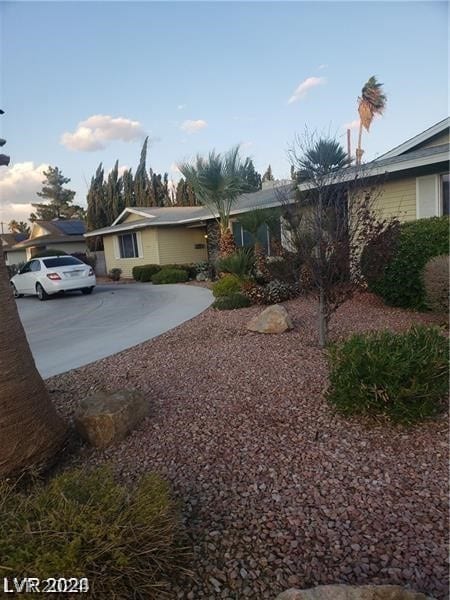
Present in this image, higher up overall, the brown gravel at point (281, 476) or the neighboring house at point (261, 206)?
the neighboring house at point (261, 206)

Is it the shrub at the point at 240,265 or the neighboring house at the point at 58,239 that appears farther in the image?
the neighboring house at the point at 58,239

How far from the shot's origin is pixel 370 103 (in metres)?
34.9

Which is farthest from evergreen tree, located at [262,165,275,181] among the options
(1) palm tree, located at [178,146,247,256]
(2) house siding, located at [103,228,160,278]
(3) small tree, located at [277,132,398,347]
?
(3) small tree, located at [277,132,398,347]

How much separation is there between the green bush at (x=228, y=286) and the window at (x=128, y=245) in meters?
12.6

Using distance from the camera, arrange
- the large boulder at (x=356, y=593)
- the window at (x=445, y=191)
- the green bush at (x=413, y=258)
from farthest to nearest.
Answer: the window at (x=445, y=191), the green bush at (x=413, y=258), the large boulder at (x=356, y=593)

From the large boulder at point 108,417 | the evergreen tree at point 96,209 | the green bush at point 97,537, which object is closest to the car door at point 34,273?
the large boulder at point 108,417

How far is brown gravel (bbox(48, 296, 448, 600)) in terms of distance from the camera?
2.15m

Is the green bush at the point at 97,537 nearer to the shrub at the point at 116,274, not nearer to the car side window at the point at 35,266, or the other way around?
the car side window at the point at 35,266

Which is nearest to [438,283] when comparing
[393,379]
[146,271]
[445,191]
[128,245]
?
[393,379]

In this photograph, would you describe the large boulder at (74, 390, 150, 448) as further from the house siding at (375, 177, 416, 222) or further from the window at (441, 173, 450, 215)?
the window at (441, 173, 450, 215)

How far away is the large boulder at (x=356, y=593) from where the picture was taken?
5.82 feet

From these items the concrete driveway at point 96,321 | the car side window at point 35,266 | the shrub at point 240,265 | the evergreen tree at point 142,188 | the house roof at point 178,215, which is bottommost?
the concrete driveway at point 96,321

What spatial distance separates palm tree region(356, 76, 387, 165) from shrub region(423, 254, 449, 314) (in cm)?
3071

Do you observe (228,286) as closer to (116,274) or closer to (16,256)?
(116,274)
